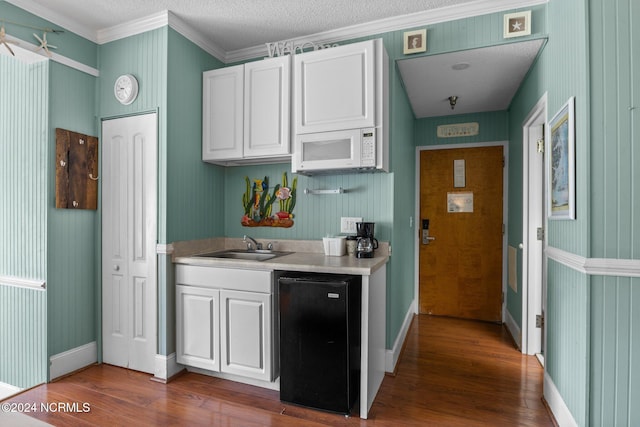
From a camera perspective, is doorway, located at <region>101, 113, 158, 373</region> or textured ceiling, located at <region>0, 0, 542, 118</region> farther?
doorway, located at <region>101, 113, 158, 373</region>

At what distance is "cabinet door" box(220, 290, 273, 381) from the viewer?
2.28m

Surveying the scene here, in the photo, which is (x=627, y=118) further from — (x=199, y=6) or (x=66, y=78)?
(x=66, y=78)

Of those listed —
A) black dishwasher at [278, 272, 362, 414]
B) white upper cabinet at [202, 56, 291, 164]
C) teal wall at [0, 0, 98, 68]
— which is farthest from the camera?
white upper cabinet at [202, 56, 291, 164]

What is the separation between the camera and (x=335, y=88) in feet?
8.00

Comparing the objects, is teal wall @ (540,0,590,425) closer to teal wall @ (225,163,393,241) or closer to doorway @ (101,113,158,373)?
teal wall @ (225,163,393,241)

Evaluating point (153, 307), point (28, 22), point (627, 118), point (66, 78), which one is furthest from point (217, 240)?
point (627, 118)

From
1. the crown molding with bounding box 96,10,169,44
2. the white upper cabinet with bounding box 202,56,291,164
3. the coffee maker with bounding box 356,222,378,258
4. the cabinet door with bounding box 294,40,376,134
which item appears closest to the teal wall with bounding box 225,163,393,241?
the coffee maker with bounding box 356,222,378,258

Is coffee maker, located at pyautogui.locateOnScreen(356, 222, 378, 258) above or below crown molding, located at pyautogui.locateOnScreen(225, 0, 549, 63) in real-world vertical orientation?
below

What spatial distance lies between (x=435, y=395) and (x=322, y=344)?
95 centimetres

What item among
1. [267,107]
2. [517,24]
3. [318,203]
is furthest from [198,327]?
[517,24]

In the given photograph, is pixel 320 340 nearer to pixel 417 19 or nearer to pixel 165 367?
pixel 165 367

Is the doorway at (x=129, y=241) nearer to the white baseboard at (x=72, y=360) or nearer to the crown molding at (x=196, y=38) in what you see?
the white baseboard at (x=72, y=360)

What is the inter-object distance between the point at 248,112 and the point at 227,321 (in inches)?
62.6

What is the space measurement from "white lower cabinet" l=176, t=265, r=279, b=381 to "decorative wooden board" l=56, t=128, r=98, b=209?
980 mm
